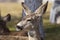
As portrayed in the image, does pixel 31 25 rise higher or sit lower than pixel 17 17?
higher

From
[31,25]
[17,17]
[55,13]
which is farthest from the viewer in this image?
[55,13]

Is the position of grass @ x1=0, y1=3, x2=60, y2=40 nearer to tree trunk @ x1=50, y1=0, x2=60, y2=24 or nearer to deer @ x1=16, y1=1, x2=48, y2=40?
tree trunk @ x1=50, y1=0, x2=60, y2=24

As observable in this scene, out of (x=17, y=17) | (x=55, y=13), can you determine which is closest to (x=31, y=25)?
(x=17, y=17)

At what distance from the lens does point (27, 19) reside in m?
4.21

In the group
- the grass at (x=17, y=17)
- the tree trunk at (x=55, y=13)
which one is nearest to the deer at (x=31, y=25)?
the grass at (x=17, y=17)

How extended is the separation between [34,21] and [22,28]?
0.21 m

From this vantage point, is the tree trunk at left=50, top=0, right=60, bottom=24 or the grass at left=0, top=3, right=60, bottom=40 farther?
the tree trunk at left=50, top=0, right=60, bottom=24

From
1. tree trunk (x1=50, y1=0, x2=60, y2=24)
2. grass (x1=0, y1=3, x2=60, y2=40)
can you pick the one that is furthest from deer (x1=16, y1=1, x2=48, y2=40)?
tree trunk (x1=50, y1=0, x2=60, y2=24)

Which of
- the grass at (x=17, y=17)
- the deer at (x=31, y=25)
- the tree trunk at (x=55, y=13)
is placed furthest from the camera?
the tree trunk at (x=55, y=13)

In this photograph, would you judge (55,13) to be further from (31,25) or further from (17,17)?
(31,25)

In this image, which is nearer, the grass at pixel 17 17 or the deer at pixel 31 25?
the deer at pixel 31 25

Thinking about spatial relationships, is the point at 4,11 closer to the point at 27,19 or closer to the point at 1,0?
the point at 1,0

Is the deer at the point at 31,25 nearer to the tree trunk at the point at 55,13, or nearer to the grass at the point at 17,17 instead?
the grass at the point at 17,17

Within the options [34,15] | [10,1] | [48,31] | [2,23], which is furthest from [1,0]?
[34,15]
